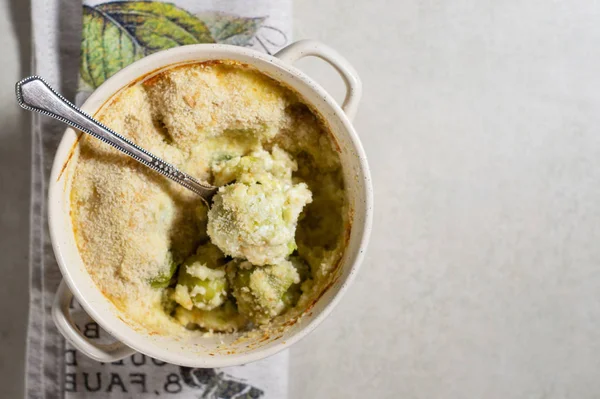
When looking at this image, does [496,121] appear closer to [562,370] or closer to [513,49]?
[513,49]

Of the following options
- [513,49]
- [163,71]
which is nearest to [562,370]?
[513,49]

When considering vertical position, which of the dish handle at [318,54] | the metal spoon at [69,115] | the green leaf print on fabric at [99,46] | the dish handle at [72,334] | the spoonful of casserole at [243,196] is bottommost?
the dish handle at [72,334]

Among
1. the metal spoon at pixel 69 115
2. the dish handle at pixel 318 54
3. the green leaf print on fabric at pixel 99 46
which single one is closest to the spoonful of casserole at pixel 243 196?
the metal spoon at pixel 69 115

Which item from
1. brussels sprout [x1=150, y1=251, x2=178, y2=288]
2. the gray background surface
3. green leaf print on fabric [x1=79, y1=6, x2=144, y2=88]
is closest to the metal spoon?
brussels sprout [x1=150, y1=251, x2=178, y2=288]

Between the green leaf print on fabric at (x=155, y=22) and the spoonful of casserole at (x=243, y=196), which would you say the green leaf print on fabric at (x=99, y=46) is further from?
the spoonful of casserole at (x=243, y=196)

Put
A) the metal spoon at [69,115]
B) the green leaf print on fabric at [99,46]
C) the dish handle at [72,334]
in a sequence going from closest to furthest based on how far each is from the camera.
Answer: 1. the metal spoon at [69,115]
2. the dish handle at [72,334]
3. the green leaf print on fabric at [99,46]

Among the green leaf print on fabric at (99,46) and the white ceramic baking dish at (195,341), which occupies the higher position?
the green leaf print on fabric at (99,46)

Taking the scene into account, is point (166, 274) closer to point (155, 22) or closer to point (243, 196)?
point (243, 196)
